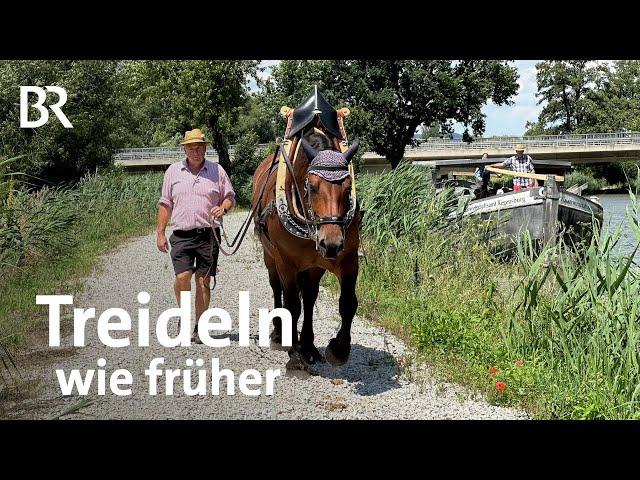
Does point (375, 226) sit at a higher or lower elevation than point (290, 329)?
higher

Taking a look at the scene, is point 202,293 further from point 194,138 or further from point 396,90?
point 396,90

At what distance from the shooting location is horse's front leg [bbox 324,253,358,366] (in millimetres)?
5992

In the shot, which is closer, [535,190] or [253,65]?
[535,190]

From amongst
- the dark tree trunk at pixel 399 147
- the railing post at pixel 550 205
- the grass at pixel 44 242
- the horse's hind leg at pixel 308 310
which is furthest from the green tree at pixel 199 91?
the horse's hind leg at pixel 308 310

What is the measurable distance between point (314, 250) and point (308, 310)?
86cm

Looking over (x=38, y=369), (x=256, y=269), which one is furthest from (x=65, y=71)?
(x=38, y=369)

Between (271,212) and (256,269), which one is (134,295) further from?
(271,212)

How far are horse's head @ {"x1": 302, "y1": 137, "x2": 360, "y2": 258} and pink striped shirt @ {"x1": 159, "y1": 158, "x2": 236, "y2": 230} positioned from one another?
1.90 meters

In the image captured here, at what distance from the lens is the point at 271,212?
6371mm

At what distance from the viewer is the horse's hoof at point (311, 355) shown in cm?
655

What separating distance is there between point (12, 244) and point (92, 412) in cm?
621

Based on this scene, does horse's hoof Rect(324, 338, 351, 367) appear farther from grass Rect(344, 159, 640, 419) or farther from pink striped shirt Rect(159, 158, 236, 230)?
pink striped shirt Rect(159, 158, 236, 230)

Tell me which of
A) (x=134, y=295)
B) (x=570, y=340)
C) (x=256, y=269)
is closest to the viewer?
(x=570, y=340)

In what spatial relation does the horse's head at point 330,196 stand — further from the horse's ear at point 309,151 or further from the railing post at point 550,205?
the railing post at point 550,205
